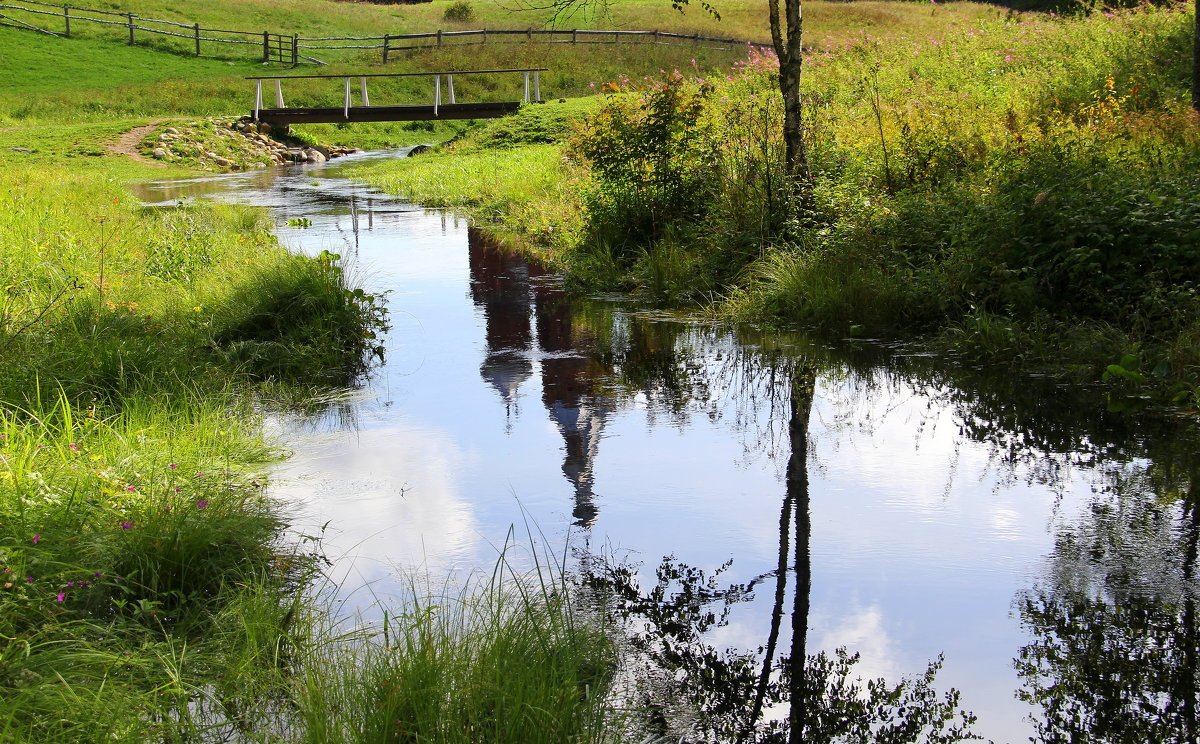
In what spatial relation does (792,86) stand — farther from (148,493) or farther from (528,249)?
(148,493)

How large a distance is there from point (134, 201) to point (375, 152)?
20897mm

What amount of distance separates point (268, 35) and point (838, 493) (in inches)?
2095

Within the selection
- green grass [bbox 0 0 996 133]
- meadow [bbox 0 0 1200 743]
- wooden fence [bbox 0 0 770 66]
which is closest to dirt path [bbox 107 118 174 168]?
green grass [bbox 0 0 996 133]

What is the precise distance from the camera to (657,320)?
31.5 feet

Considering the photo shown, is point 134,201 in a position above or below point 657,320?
above

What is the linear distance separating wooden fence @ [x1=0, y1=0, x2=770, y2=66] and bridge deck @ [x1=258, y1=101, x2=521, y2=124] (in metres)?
15.1

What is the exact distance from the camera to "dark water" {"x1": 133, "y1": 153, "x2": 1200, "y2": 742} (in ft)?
12.2

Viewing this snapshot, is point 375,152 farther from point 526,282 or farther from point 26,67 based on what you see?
point 526,282

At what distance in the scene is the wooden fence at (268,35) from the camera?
49062mm

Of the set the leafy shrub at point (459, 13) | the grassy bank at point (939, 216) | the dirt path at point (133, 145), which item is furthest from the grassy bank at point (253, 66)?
the grassy bank at point (939, 216)

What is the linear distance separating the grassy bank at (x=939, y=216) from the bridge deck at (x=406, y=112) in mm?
17879

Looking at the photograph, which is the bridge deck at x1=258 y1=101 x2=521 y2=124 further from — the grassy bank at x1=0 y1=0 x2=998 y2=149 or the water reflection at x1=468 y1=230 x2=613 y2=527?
the water reflection at x1=468 y1=230 x2=613 y2=527

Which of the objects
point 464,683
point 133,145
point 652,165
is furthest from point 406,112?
point 464,683

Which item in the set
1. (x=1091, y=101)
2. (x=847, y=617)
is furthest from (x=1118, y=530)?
(x=1091, y=101)
